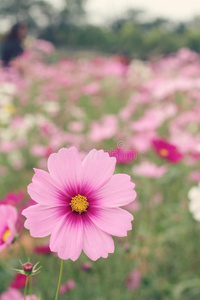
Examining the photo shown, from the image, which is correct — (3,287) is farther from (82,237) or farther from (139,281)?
(82,237)

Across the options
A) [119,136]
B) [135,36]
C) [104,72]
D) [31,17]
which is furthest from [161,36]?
[31,17]

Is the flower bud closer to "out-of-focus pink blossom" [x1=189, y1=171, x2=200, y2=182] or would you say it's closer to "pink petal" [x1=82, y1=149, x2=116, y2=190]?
"pink petal" [x1=82, y1=149, x2=116, y2=190]

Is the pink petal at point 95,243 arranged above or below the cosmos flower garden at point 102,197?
below

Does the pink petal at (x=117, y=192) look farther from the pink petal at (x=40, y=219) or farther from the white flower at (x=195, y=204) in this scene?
the white flower at (x=195, y=204)

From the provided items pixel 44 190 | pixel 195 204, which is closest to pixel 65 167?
pixel 44 190

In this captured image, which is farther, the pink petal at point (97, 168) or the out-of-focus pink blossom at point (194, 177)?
the out-of-focus pink blossom at point (194, 177)

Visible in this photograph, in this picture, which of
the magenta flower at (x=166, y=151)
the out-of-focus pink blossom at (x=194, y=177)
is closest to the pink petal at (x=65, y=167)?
the magenta flower at (x=166, y=151)

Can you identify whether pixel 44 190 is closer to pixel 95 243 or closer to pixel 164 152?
pixel 95 243

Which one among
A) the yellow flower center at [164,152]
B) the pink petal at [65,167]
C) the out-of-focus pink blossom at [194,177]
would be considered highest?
the out-of-focus pink blossom at [194,177]
